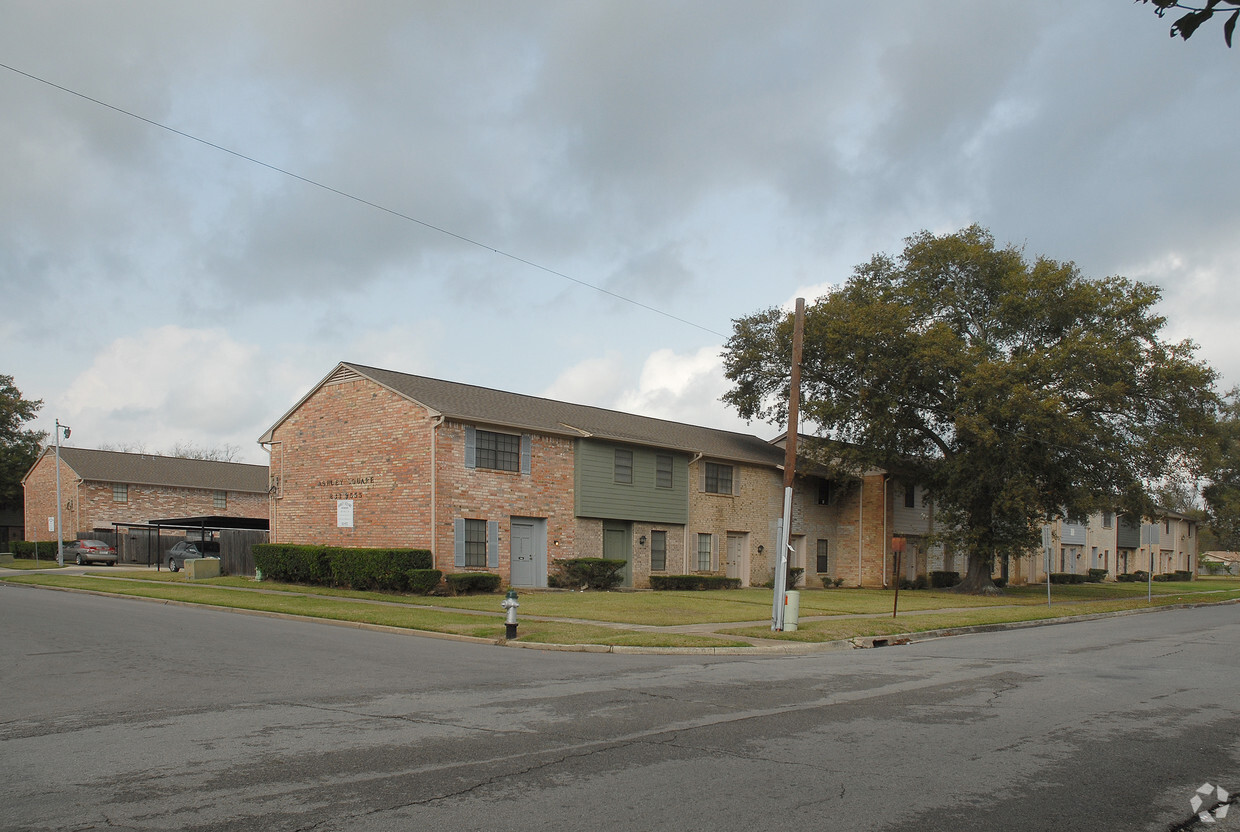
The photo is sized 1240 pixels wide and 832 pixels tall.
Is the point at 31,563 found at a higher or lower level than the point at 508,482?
lower

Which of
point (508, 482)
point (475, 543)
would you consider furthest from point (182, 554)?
point (508, 482)

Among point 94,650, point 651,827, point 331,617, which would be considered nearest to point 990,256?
point 331,617

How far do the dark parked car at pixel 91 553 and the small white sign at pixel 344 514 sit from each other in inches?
947

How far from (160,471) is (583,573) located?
3795cm

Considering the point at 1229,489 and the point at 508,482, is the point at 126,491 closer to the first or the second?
the point at 508,482

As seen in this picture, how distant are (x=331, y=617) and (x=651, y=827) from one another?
54.6 feet

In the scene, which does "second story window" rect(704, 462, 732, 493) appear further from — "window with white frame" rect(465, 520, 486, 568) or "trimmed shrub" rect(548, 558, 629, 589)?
"window with white frame" rect(465, 520, 486, 568)

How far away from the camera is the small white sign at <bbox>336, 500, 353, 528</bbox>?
103 ft

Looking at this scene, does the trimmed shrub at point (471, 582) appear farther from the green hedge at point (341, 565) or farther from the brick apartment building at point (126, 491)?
the brick apartment building at point (126, 491)

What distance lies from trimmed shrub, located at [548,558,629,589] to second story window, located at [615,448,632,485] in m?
3.40

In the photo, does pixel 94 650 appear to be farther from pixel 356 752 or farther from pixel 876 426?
pixel 876 426

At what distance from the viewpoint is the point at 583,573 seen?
104 feet

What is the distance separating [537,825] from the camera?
5629 millimetres
